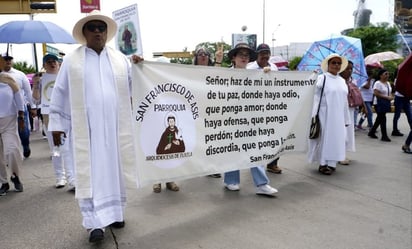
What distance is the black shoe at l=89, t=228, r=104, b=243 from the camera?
299cm

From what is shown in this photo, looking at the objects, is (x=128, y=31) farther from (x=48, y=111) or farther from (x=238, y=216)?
(x=238, y=216)

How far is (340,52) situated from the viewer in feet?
24.3

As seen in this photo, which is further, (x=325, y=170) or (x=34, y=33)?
(x=34, y=33)

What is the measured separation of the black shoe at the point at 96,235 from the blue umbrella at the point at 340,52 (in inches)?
221

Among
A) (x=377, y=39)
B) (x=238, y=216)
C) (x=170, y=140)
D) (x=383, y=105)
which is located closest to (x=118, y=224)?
(x=170, y=140)

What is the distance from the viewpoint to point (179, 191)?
4574 millimetres

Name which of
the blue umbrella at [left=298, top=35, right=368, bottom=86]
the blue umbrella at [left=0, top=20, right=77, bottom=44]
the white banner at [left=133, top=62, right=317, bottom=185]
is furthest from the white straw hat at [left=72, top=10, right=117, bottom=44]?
the blue umbrella at [left=298, top=35, right=368, bottom=86]

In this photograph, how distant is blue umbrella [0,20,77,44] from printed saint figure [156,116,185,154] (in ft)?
10.6

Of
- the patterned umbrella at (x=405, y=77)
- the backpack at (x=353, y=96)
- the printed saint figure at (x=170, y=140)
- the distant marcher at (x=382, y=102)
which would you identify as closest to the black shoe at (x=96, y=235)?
the printed saint figure at (x=170, y=140)

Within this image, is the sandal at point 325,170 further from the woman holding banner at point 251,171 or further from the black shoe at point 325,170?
the woman holding banner at point 251,171

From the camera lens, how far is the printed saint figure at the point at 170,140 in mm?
3428

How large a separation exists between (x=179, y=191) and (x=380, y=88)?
631 centimetres

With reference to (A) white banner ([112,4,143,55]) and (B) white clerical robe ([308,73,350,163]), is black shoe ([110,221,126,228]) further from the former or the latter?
(B) white clerical robe ([308,73,350,163])

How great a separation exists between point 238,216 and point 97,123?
1710 millimetres
